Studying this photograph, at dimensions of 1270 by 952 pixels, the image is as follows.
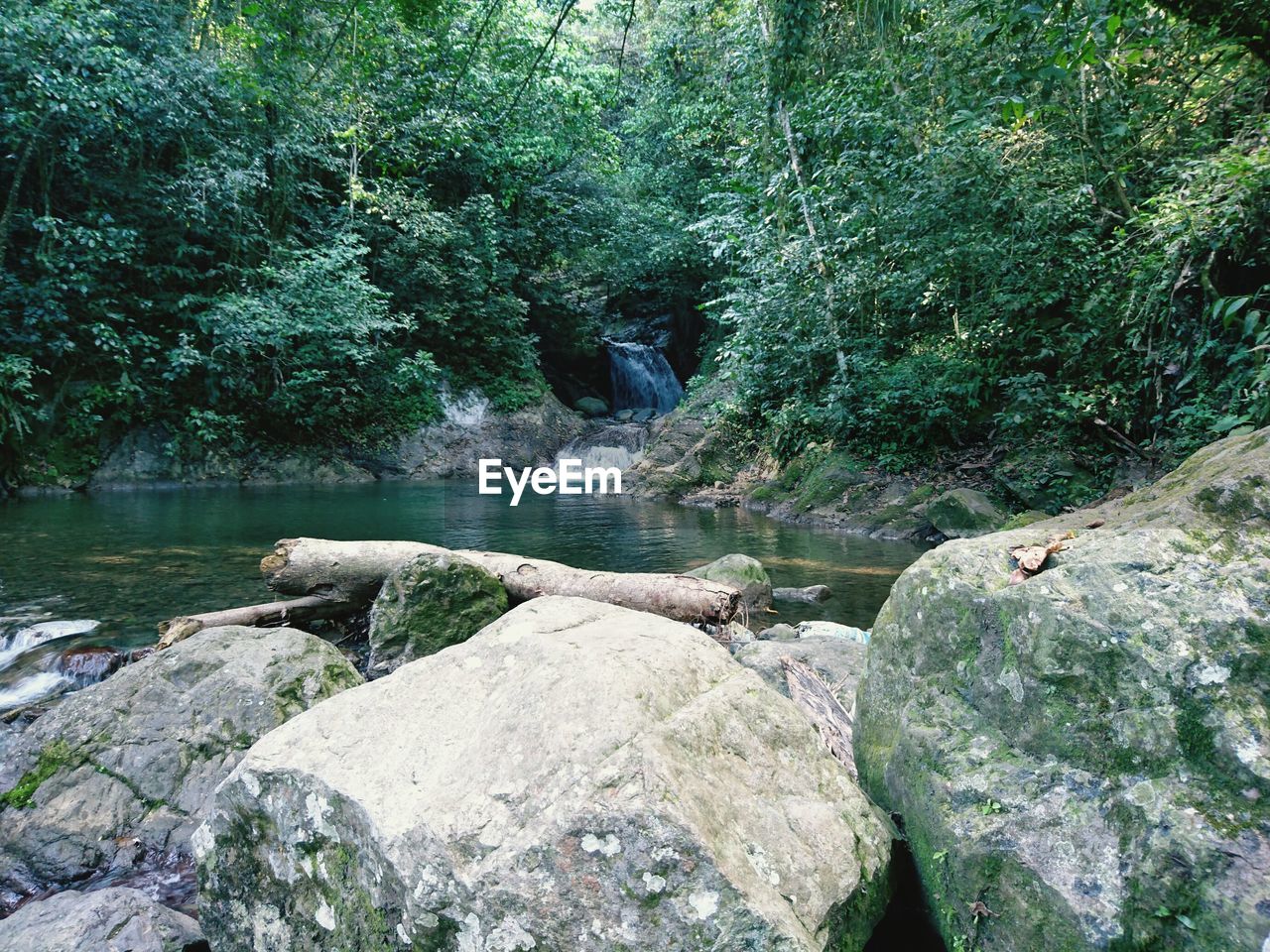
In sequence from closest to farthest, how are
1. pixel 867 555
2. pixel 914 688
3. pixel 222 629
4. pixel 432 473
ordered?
pixel 914 688
pixel 222 629
pixel 867 555
pixel 432 473

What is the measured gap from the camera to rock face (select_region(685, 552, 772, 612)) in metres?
5.92

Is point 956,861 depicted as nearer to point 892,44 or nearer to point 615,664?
point 615,664

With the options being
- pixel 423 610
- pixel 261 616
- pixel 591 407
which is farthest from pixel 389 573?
pixel 591 407

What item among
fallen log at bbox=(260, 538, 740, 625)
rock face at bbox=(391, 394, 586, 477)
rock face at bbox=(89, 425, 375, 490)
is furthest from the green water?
rock face at bbox=(391, 394, 586, 477)

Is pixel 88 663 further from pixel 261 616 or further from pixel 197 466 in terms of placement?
pixel 197 466

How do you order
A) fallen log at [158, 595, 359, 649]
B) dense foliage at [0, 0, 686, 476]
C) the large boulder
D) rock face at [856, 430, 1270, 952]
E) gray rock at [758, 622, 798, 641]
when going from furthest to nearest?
the large boulder < dense foliage at [0, 0, 686, 476] < gray rock at [758, 622, 798, 641] < fallen log at [158, 595, 359, 649] < rock face at [856, 430, 1270, 952]

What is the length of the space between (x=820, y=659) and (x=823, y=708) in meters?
0.93

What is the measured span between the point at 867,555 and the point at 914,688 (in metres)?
6.45

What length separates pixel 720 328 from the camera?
2184 cm

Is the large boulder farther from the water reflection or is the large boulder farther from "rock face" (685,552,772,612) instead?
"rock face" (685,552,772,612)

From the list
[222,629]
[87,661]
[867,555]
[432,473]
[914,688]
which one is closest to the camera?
[914,688]

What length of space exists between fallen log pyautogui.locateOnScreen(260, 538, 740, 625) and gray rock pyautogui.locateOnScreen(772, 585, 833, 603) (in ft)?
5.58

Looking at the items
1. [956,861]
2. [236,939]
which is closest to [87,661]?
[236,939]

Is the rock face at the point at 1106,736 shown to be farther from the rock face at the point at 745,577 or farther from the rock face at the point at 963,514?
the rock face at the point at 963,514
